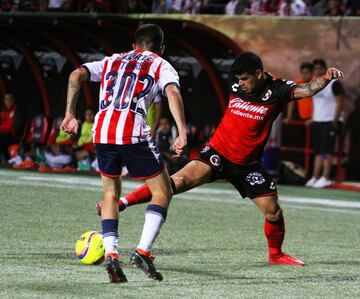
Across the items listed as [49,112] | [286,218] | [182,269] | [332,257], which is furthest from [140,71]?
[49,112]

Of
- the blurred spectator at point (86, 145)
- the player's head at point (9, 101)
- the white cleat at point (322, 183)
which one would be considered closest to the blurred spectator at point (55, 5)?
the player's head at point (9, 101)

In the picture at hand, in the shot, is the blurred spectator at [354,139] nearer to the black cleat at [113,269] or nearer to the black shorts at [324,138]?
the black shorts at [324,138]

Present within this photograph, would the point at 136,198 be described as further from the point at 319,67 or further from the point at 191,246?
the point at 319,67

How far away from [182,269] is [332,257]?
70.9 inches

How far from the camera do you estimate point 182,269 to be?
29.9 feet

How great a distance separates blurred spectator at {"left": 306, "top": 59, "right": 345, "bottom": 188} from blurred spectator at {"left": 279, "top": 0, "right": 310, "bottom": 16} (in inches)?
61.5

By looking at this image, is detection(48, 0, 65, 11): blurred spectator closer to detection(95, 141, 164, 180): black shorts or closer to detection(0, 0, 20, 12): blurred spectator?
detection(0, 0, 20, 12): blurred spectator

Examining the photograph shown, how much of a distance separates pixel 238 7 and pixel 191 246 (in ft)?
32.2

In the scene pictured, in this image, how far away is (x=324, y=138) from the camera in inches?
722

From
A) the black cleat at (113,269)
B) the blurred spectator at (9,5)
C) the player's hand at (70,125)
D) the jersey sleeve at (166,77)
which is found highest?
the blurred spectator at (9,5)

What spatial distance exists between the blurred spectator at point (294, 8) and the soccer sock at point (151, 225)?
11.4m

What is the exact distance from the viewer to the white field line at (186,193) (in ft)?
52.9

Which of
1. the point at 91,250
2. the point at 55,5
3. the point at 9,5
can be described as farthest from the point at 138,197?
the point at 9,5

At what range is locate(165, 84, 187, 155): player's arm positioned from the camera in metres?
8.17
